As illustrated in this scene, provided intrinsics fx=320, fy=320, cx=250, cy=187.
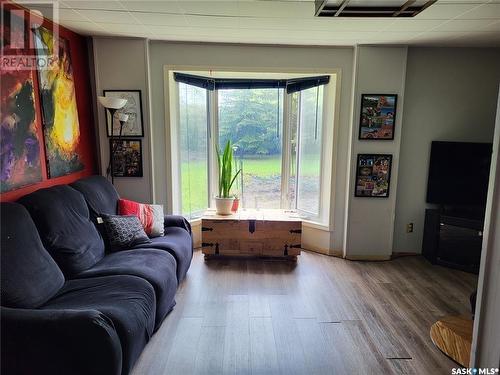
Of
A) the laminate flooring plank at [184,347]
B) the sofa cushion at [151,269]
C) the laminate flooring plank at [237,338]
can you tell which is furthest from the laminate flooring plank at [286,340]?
the sofa cushion at [151,269]

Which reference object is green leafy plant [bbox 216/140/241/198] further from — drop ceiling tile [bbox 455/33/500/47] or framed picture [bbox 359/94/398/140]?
drop ceiling tile [bbox 455/33/500/47]

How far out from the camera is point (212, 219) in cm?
363

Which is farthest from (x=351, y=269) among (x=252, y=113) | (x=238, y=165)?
(x=252, y=113)

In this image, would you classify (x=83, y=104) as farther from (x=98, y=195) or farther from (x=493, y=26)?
(x=493, y=26)

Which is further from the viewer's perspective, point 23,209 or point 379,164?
point 379,164

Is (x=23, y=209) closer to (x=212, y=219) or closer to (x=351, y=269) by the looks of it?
(x=212, y=219)

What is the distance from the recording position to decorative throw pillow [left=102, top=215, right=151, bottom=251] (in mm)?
2707

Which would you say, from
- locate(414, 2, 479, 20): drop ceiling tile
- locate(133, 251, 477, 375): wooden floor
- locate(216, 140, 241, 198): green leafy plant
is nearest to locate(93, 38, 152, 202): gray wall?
locate(216, 140, 241, 198): green leafy plant

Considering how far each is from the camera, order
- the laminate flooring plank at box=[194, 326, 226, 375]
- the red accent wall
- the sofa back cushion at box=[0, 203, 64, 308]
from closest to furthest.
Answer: the sofa back cushion at box=[0, 203, 64, 308]
the laminate flooring plank at box=[194, 326, 226, 375]
the red accent wall

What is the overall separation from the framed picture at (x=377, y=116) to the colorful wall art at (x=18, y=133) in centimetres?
309

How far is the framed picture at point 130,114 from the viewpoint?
341 centimetres

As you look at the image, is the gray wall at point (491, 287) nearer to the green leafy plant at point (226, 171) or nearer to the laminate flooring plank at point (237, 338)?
the laminate flooring plank at point (237, 338)

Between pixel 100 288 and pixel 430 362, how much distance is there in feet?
7.06

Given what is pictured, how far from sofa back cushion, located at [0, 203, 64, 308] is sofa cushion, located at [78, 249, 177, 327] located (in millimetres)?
295
